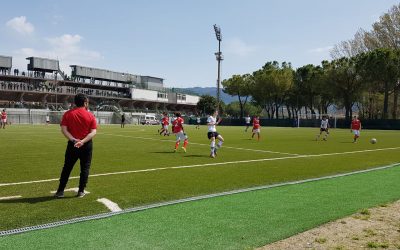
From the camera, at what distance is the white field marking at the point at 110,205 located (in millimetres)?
6723

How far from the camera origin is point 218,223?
594 cm

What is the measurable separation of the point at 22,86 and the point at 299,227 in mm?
101421

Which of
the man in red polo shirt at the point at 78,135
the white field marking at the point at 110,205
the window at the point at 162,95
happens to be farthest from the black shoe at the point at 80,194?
the window at the point at 162,95

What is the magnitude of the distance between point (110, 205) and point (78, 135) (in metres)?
1.54

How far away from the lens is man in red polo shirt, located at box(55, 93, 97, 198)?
299 inches

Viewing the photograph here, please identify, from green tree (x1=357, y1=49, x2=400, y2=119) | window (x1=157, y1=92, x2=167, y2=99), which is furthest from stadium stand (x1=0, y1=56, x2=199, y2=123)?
green tree (x1=357, y1=49, x2=400, y2=119)

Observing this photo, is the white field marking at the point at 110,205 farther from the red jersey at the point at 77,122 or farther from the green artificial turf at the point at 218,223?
the red jersey at the point at 77,122

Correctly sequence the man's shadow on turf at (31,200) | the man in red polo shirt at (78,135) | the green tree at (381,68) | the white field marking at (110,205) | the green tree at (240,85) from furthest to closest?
the green tree at (240,85) → the green tree at (381,68) → the man in red polo shirt at (78,135) → the man's shadow on turf at (31,200) → the white field marking at (110,205)

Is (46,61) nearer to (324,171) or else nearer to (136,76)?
(136,76)

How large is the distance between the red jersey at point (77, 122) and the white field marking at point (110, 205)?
1261 millimetres

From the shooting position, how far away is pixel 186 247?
491cm

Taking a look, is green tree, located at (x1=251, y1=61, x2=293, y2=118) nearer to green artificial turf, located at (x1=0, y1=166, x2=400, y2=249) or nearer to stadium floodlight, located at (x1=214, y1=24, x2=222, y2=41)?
stadium floodlight, located at (x1=214, y1=24, x2=222, y2=41)

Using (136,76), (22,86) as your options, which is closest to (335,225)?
(22,86)

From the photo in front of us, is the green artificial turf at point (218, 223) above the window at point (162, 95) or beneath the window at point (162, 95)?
beneath
